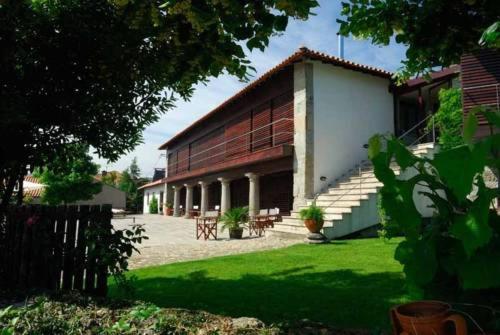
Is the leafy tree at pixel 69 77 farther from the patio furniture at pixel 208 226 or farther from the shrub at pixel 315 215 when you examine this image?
the patio furniture at pixel 208 226

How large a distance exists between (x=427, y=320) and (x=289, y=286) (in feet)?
14.1

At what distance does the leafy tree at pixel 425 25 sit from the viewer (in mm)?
4047

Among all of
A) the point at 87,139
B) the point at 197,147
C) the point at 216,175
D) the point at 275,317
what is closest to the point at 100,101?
the point at 87,139

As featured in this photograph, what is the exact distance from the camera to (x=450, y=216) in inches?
69.6

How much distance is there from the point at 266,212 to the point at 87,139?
1096 cm

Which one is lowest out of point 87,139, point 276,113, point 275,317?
point 275,317

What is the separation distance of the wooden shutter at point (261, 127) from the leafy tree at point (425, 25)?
40.4 ft

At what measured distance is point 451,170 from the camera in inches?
58.0

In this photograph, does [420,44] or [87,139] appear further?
[87,139]

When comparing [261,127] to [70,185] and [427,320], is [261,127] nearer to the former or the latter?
[427,320]

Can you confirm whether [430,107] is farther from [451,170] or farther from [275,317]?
[451,170]

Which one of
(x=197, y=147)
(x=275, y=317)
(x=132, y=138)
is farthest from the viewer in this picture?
(x=197, y=147)

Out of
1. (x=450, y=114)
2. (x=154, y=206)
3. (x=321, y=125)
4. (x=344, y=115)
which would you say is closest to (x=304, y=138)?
(x=321, y=125)

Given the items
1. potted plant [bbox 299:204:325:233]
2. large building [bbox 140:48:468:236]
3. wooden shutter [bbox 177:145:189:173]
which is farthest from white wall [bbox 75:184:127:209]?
potted plant [bbox 299:204:325:233]
